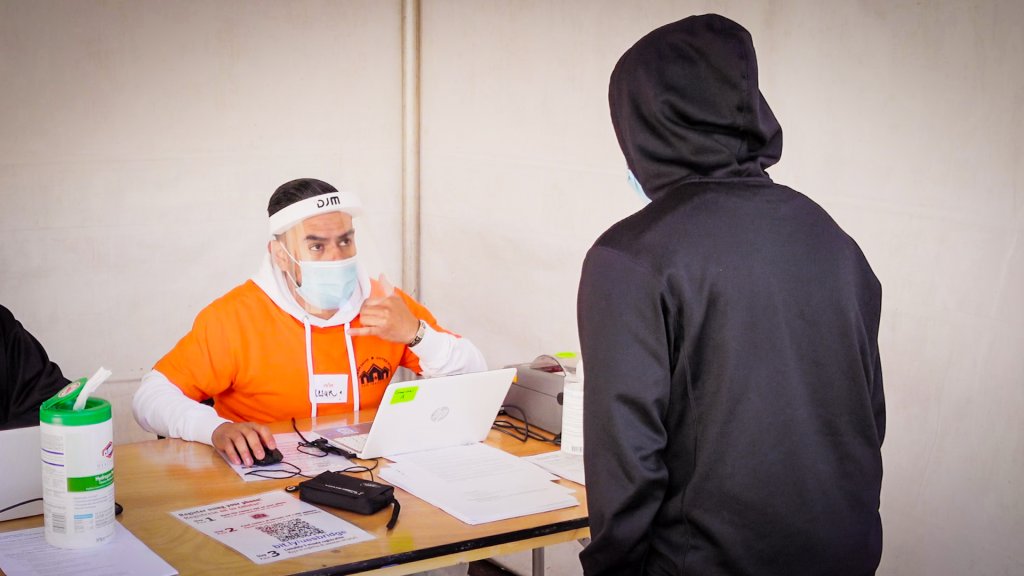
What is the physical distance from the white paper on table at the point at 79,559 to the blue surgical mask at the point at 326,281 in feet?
3.32

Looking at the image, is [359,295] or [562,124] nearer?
[359,295]

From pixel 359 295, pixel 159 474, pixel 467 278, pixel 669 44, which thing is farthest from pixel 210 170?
pixel 669 44

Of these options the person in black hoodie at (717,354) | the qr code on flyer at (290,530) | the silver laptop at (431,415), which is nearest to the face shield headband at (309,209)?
the silver laptop at (431,415)

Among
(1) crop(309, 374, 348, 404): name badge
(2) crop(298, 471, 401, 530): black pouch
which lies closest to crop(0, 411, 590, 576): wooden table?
(2) crop(298, 471, 401, 530): black pouch

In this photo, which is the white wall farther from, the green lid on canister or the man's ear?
the green lid on canister

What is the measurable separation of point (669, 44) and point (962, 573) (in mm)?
1610

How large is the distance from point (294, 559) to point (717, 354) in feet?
2.64

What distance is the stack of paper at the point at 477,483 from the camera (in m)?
1.91

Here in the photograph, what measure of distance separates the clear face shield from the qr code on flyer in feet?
3.06

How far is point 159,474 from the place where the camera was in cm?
207

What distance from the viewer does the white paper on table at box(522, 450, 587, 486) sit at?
2.12 meters

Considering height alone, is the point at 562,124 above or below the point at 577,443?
above

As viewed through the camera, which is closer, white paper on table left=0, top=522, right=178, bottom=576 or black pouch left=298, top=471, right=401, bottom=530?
white paper on table left=0, top=522, right=178, bottom=576

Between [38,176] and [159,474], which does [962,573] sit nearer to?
[159,474]
